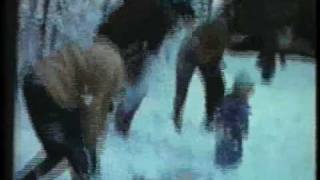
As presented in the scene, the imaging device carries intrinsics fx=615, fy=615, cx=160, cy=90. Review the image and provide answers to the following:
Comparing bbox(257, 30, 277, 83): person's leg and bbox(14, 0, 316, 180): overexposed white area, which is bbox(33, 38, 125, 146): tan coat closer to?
bbox(14, 0, 316, 180): overexposed white area

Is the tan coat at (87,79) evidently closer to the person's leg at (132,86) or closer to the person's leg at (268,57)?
the person's leg at (132,86)

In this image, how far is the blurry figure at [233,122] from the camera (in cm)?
133

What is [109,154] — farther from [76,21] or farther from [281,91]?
[281,91]

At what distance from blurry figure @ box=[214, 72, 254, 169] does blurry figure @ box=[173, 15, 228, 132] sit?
24 mm

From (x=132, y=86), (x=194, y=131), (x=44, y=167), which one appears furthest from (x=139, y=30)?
(x=44, y=167)

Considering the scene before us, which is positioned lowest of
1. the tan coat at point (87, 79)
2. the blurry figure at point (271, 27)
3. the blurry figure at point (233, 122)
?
the blurry figure at point (233, 122)

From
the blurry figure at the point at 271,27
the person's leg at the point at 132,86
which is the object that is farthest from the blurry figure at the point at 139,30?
the blurry figure at the point at 271,27

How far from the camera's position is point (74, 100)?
1324 millimetres

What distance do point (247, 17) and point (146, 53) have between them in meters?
0.23

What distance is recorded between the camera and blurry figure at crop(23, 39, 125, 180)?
4.32ft

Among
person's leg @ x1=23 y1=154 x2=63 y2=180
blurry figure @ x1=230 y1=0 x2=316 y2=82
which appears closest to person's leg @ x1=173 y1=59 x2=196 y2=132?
blurry figure @ x1=230 y1=0 x2=316 y2=82

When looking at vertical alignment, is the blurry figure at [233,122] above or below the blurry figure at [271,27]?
below

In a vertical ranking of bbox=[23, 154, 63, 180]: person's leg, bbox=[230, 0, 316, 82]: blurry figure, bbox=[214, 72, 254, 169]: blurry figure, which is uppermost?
bbox=[230, 0, 316, 82]: blurry figure

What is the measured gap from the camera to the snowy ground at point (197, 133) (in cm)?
132
